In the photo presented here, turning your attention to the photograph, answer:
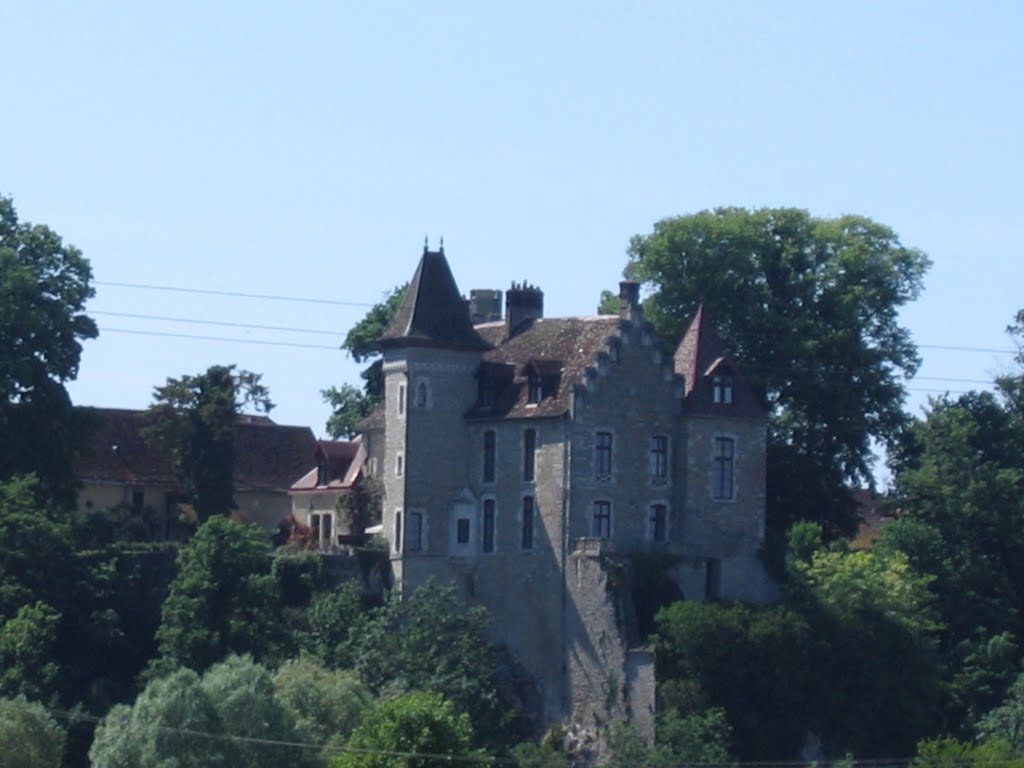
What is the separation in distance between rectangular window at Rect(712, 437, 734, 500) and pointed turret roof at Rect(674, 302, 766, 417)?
0.86 meters

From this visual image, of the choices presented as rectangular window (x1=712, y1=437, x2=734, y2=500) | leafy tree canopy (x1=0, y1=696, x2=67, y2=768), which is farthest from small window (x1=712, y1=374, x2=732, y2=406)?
leafy tree canopy (x1=0, y1=696, x2=67, y2=768)

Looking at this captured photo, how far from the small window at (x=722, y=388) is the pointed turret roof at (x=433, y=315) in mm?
6611

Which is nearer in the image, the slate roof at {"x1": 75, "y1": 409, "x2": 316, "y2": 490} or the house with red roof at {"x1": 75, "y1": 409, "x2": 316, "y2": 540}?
the house with red roof at {"x1": 75, "y1": 409, "x2": 316, "y2": 540}

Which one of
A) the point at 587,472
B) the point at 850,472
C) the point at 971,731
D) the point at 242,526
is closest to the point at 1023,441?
the point at 850,472

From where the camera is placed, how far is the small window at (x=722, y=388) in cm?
8081

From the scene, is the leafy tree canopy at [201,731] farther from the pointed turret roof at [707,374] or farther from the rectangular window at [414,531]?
the pointed turret roof at [707,374]

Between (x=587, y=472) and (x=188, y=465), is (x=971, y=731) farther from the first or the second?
(x=188, y=465)

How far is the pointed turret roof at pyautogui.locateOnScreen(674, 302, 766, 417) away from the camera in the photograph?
80.5m

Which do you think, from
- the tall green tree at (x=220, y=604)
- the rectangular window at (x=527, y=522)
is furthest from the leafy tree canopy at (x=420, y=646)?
the rectangular window at (x=527, y=522)

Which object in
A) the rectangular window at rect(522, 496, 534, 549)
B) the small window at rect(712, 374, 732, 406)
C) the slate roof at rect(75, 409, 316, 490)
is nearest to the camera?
the rectangular window at rect(522, 496, 534, 549)

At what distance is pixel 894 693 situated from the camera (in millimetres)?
77438

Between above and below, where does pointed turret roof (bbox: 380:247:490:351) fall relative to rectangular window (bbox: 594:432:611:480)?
above

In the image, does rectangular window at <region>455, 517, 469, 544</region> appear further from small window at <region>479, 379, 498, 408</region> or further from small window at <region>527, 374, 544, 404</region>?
small window at <region>527, 374, 544, 404</region>

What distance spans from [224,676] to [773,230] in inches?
1224
